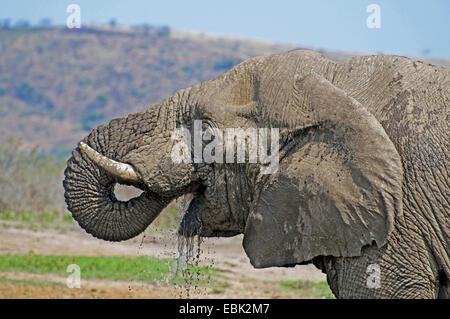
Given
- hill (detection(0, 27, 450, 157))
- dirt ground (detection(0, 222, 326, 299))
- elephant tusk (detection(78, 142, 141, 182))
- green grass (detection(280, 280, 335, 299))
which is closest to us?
elephant tusk (detection(78, 142, 141, 182))

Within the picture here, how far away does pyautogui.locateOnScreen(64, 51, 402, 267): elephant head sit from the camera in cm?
504

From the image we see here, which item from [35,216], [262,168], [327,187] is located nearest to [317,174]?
[327,187]

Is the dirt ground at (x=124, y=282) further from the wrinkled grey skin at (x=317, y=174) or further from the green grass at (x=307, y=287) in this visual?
the wrinkled grey skin at (x=317, y=174)

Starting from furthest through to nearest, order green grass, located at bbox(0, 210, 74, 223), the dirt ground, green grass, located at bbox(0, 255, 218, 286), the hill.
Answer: the hill < green grass, located at bbox(0, 210, 74, 223) < green grass, located at bbox(0, 255, 218, 286) < the dirt ground

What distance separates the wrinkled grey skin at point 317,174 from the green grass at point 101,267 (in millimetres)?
7677

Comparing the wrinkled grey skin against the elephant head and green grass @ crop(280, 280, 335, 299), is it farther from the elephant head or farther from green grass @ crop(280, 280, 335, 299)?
green grass @ crop(280, 280, 335, 299)

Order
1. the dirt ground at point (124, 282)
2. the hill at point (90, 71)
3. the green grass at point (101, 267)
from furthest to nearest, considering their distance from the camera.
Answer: the hill at point (90, 71), the green grass at point (101, 267), the dirt ground at point (124, 282)

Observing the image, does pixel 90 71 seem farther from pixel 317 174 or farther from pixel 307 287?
pixel 317 174

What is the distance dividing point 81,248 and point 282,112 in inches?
570

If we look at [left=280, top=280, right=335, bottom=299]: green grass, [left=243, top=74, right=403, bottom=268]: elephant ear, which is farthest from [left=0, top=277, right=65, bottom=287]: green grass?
[left=243, top=74, right=403, bottom=268]: elephant ear

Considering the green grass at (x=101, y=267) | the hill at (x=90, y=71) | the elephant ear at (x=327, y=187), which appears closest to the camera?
the elephant ear at (x=327, y=187)

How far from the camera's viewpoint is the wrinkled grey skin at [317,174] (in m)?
4.99

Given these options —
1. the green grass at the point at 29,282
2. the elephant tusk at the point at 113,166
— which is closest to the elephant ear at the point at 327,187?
the elephant tusk at the point at 113,166

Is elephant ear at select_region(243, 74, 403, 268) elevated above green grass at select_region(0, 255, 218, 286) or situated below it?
above
